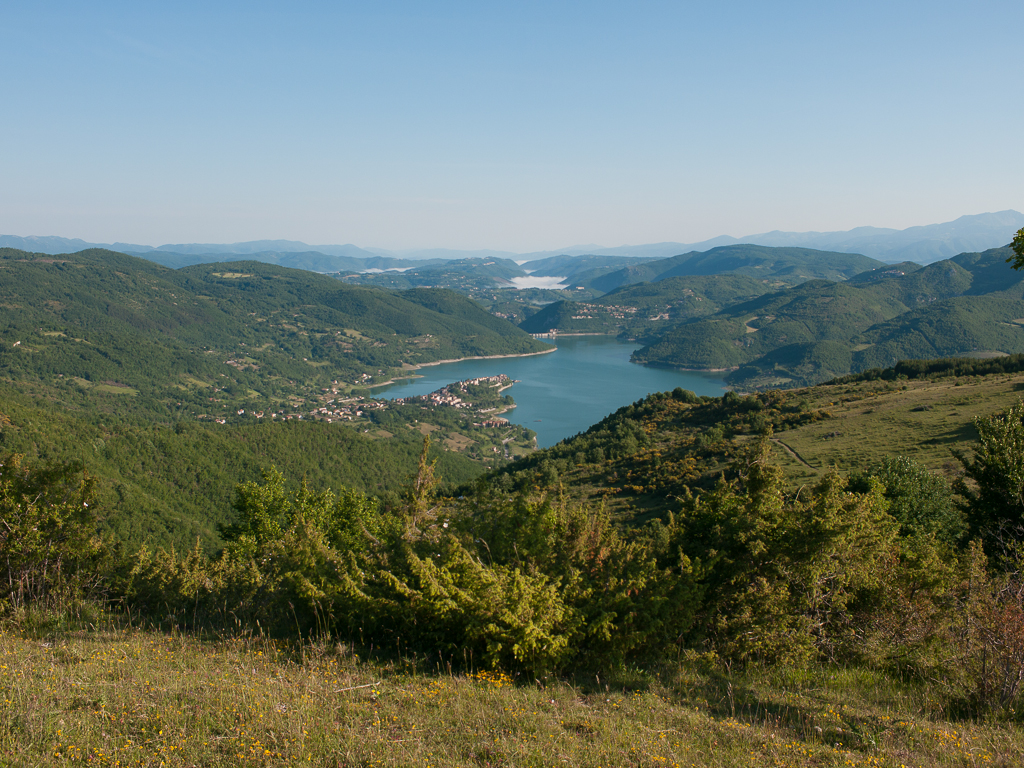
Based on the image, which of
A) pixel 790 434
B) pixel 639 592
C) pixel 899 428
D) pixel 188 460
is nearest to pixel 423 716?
pixel 639 592

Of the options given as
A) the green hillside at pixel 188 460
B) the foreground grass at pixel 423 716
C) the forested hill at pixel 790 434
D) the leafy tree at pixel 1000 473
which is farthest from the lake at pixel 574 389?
the foreground grass at pixel 423 716

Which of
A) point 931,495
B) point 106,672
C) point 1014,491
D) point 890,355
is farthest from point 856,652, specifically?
point 890,355

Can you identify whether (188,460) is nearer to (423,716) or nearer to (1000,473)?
(423,716)

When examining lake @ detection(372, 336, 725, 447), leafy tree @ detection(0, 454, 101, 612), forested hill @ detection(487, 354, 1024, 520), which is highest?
leafy tree @ detection(0, 454, 101, 612)

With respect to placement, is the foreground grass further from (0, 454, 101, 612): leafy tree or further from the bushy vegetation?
(0, 454, 101, 612): leafy tree

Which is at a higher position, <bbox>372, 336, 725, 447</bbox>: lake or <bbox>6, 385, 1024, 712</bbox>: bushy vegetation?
<bbox>6, 385, 1024, 712</bbox>: bushy vegetation

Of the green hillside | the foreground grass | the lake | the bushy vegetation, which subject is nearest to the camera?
the foreground grass

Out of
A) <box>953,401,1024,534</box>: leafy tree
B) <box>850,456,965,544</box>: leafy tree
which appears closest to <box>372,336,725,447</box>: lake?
<box>850,456,965,544</box>: leafy tree

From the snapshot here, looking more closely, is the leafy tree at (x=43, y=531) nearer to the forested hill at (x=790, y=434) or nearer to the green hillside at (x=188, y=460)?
the forested hill at (x=790, y=434)

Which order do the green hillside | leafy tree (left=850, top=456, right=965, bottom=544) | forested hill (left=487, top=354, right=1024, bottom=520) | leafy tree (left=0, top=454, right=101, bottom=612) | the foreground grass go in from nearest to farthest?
1. the foreground grass
2. leafy tree (left=0, top=454, right=101, bottom=612)
3. leafy tree (left=850, top=456, right=965, bottom=544)
4. forested hill (left=487, top=354, right=1024, bottom=520)
5. the green hillside

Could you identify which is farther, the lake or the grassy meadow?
the lake
